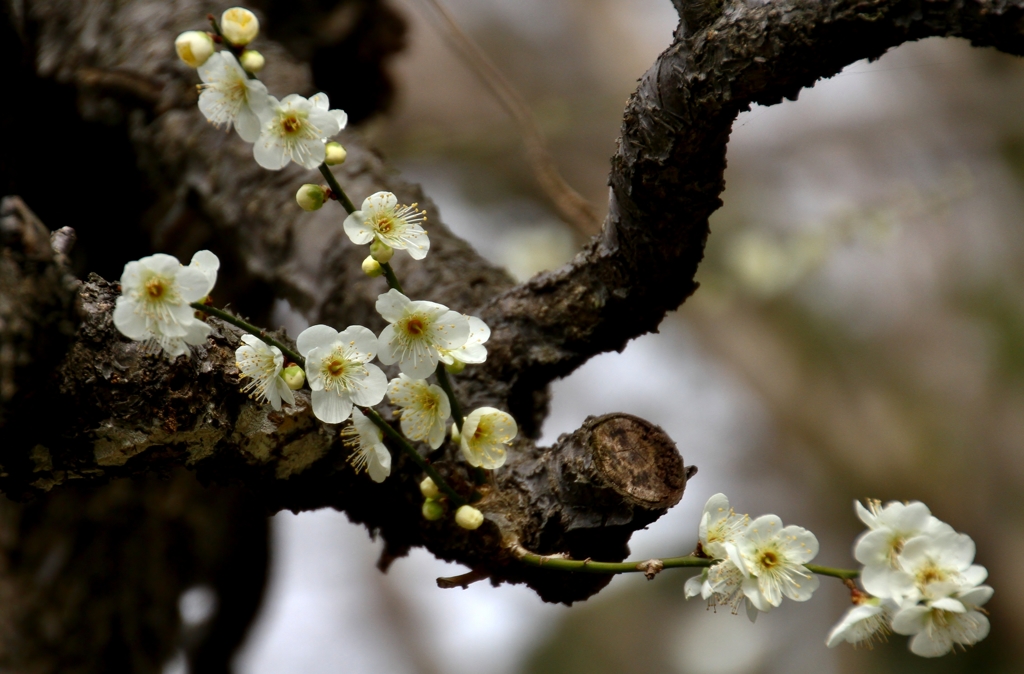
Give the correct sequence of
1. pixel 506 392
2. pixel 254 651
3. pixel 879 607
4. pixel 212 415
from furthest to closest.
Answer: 1. pixel 254 651
2. pixel 506 392
3. pixel 212 415
4. pixel 879 607

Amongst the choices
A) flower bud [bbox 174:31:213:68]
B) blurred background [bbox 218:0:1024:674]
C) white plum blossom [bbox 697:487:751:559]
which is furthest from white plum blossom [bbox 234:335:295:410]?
blurred background [bbox 218:0:1024:674]

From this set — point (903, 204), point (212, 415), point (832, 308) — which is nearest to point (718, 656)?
point (832, 308)

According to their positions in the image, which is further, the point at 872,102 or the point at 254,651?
the point at 872,102

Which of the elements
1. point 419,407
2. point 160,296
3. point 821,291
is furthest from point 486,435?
point 821,291

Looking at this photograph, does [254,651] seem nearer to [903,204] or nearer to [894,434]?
[903,204]

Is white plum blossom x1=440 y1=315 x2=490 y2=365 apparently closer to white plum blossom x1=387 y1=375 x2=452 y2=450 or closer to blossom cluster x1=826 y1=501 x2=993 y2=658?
white plum blossom x1=387 y1=375 x2=452 y2=450

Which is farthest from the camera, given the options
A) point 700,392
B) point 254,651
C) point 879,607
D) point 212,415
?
point 700,392

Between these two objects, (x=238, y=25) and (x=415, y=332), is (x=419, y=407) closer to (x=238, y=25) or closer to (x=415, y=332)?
(x=415, y=332)
